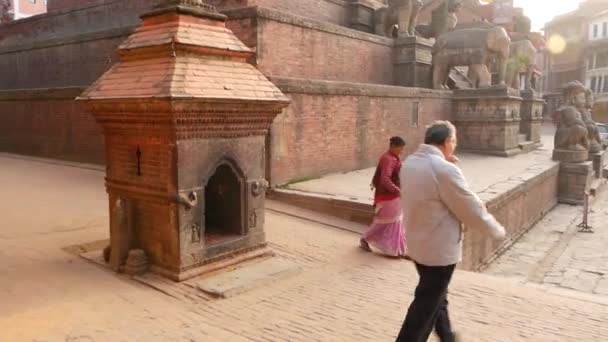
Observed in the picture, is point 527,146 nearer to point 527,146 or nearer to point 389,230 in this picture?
point 527,146

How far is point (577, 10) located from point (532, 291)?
52.4 metres

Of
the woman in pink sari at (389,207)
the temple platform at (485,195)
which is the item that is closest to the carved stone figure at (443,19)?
→ the temple platform at (485,195)

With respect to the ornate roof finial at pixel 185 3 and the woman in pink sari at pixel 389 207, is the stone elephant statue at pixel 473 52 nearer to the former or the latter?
the woman in pink sari at pixel 389 207

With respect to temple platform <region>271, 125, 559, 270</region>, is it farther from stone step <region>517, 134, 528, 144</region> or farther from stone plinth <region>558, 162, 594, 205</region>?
stone step <region>517, 134, 528, 144</region>

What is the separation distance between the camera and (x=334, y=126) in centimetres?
1036

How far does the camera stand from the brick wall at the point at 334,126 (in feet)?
30.0

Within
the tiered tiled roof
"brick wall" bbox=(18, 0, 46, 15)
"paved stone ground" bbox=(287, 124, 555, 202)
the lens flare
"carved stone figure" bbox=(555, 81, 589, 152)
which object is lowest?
"paved stone ground" bbox=(287, 124, 555, 202)

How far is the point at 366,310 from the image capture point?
4.52 metres

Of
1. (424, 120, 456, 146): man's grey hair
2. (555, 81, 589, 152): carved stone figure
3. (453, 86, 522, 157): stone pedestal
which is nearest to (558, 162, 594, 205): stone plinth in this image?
(555, 81, 589, 152): carved stone figure

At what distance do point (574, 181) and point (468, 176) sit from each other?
16.9 feet

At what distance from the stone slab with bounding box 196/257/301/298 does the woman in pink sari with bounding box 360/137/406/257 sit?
4.15 feet

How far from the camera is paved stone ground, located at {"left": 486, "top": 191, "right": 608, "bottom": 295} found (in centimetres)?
782

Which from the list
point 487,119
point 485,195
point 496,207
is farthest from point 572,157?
point 485,195

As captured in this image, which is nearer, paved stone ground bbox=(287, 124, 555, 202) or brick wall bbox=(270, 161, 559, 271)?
brick wall bbox=(270, 161, 559, 271)
